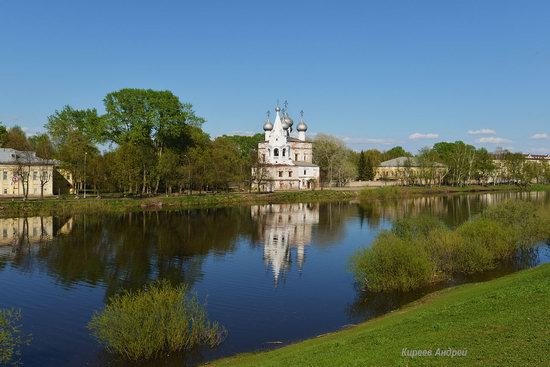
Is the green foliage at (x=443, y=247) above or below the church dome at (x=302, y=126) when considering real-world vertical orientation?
below

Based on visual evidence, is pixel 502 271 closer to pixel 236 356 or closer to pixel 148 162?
pixel 236 356

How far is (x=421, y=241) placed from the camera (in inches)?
1041

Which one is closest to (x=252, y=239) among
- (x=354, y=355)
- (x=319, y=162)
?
(x=354, y=355)

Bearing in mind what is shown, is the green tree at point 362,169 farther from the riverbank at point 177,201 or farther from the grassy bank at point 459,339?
the grassy bank at point 459,339

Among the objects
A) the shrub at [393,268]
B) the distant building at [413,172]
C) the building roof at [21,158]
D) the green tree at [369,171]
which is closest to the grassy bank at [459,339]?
the shrub at [393,268]

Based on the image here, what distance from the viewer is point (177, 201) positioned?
6712 cm

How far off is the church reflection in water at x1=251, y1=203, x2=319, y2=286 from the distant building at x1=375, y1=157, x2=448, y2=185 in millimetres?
46701

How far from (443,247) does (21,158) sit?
61067 millimetres

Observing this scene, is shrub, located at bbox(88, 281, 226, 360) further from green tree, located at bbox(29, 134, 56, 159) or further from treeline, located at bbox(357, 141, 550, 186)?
treeline, located at bbox(357, 141, 550, 186)

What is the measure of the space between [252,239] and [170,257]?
9.61m

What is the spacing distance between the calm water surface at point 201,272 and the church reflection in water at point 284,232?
4.2 inches

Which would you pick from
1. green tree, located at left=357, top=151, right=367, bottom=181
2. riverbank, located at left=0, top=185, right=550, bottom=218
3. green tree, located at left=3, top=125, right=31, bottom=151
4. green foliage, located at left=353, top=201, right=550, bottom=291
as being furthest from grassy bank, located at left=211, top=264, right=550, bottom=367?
green tree, located at left=357, top=151, right=367, bottom=181

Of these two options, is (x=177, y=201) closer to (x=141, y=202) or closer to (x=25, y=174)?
(x=141, y=202)

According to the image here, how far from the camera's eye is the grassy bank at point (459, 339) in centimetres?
1059
